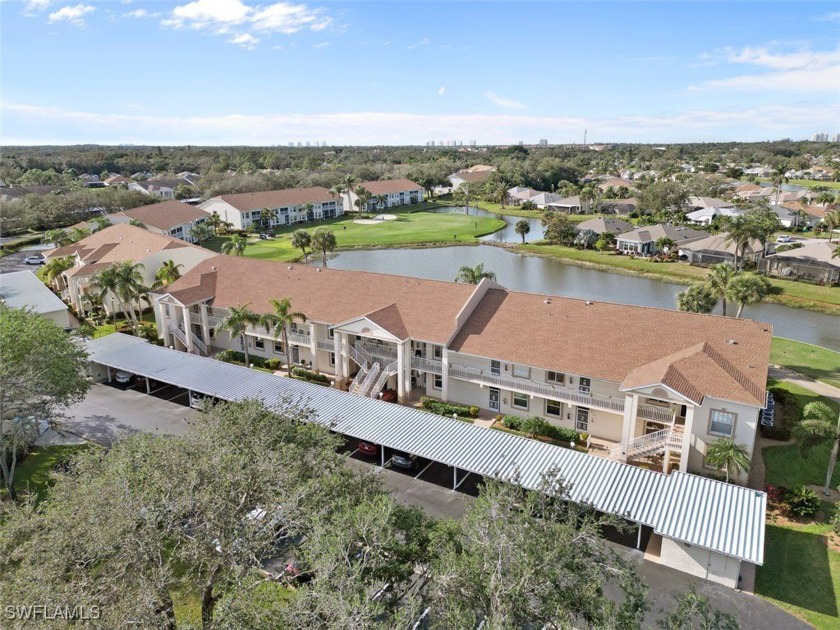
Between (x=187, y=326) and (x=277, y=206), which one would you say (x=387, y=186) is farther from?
(x=187, y=326)

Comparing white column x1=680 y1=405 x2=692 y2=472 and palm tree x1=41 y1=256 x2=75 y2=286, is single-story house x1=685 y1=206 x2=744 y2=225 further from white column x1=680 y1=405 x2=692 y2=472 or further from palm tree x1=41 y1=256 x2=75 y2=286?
palm tree x1=41 y1=256 x2=75 y2=286

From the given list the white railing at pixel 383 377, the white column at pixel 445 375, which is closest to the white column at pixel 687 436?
the white column at pixel 445 375

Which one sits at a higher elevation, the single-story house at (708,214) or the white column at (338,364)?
the single-story house at (708,214)

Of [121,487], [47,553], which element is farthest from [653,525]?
[47,553]

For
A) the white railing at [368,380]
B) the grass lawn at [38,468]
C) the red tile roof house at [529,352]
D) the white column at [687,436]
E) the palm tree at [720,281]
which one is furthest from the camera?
the palm tree at [720,281]

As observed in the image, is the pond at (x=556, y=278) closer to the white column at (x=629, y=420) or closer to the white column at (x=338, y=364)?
the white column at (x=629, y=420)

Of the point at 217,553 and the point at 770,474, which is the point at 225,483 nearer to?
the point at 217,553
